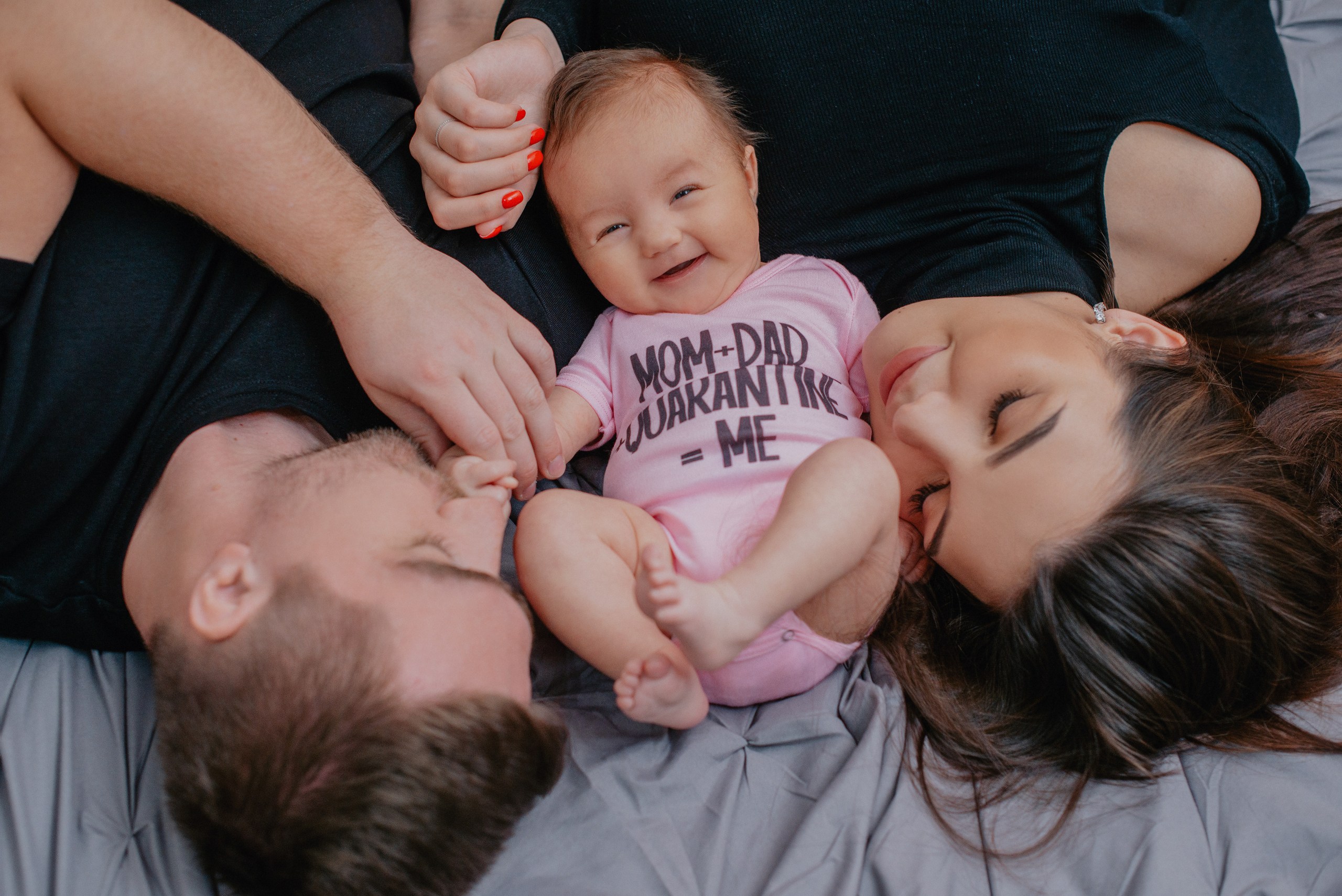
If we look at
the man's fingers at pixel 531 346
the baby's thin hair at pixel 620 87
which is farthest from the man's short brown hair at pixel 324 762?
the baby's thin hair at pixel 620 87

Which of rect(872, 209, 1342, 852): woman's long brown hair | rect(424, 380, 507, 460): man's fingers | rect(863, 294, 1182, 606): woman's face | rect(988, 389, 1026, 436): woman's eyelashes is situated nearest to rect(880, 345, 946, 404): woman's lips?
rect(863, 294, 1182, 606): woman's face

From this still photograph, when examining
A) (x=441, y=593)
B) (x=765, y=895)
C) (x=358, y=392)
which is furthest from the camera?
(x=358, y=392)

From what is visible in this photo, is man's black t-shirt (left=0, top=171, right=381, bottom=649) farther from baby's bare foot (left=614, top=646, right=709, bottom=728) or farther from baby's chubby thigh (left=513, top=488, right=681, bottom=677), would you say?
baby's bare foot (left=614, top=646, right=709, bottom=728)

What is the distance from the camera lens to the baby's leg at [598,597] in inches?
39.0

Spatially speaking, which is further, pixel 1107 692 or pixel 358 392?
pixel 358 392

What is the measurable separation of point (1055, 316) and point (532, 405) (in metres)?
0.75

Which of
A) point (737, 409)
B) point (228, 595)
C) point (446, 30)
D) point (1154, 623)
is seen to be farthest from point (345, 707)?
point (446, 30)

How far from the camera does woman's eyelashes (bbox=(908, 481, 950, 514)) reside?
1.15 m

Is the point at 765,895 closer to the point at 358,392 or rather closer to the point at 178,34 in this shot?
the point at 358,392

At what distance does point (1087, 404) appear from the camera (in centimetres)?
105

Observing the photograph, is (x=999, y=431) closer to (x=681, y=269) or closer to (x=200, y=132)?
(x=681, y=269)

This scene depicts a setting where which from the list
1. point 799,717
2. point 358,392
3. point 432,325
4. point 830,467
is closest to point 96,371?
point 358,392

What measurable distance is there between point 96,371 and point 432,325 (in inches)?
16.4

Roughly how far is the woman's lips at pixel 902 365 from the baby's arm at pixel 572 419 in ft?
1.47
